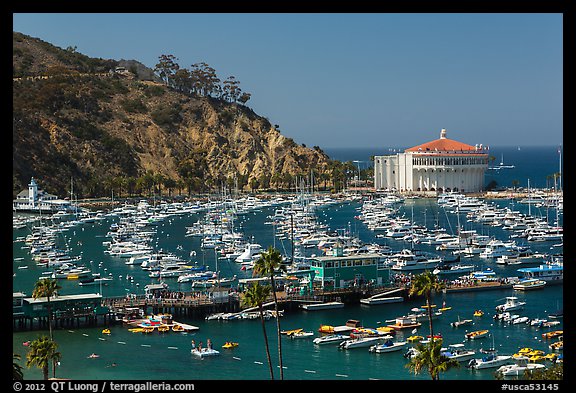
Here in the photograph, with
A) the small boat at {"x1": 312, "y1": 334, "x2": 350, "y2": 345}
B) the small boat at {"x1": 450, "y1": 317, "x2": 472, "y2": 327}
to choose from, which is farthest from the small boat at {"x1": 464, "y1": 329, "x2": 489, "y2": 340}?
the small boat at {"x1": 312, "y1": 334, "x2": 350, "y2": 345}

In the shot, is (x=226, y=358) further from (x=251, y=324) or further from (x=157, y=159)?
(x=157, y=159)

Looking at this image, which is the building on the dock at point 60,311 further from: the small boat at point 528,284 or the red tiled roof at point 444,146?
the red tiled roof at point 444,146

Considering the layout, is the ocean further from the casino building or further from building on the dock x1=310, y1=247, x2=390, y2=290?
the casino building

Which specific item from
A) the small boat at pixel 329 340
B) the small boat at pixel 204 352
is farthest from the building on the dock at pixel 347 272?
the small boat at pixel 204 352

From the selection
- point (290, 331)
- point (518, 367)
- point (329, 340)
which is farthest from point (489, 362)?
point (290, 331)

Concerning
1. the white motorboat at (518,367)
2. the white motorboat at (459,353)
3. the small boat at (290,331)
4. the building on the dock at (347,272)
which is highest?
the building on the dock at (347,272)

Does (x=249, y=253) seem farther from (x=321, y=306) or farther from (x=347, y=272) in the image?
(x=321, y=306)
